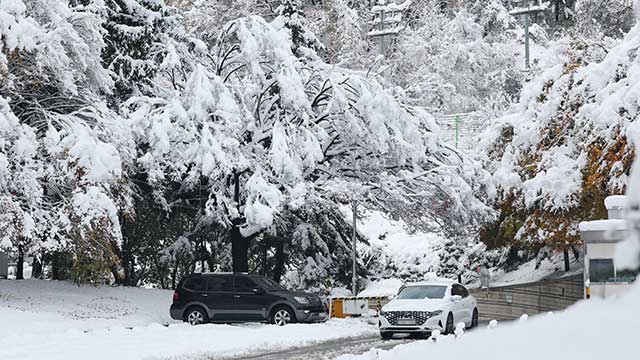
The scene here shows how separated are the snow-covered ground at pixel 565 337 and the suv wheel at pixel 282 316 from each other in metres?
25.0

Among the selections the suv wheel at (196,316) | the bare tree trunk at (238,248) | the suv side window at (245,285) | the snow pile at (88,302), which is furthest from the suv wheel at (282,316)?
the bare tree trunk at (238,248)

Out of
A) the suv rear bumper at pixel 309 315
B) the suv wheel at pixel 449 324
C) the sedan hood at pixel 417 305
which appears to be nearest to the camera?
the suv wheel at pixel 449 324

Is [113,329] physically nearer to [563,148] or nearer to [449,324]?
[449,324]

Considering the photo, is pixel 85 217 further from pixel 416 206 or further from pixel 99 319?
pixel 416 206

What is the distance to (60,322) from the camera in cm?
2386

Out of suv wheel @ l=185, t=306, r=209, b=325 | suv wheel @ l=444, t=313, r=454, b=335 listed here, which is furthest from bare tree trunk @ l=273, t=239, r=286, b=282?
suv wheel @ l=444, t=313, r=454, b=335

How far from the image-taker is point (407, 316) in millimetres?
23422

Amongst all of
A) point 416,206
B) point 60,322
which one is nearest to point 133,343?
point 60,322

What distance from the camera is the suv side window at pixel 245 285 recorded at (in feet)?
88.0

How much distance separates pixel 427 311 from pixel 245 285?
596 centimetres

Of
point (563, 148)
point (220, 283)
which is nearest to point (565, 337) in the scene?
point (220, 283)

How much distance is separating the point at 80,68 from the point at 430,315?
11.6 meters

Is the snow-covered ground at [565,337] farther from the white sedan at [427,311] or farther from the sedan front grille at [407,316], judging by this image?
the sedan front grille at [407,316]

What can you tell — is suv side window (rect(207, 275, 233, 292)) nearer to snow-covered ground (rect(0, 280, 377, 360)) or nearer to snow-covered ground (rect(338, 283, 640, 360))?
snow-covered ground (rect(0, 280, 377, 360))
